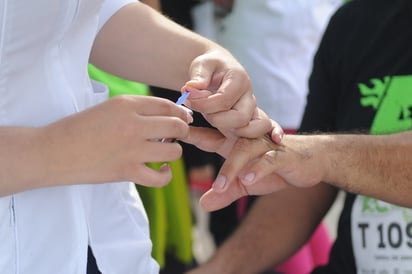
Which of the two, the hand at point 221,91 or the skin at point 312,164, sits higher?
the hand at point 221,91

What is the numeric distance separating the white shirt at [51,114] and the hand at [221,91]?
16 centimetres

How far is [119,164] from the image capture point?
3.40 feet

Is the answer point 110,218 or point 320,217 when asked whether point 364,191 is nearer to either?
point 320,217

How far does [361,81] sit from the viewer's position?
5.90ft

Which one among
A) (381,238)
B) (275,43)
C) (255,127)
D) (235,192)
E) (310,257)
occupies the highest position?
(255,127)

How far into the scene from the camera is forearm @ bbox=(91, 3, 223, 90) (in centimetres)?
132

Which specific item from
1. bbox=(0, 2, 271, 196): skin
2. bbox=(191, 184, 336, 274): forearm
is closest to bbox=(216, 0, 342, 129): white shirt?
bbox=(191, 184, 336, 274): forearm

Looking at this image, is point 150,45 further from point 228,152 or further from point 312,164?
point 312,164

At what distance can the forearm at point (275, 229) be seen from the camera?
5.75ft

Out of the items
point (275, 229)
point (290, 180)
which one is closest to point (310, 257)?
point (275, 229)

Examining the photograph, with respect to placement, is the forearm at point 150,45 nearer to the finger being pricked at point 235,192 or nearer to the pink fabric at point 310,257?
the finger being pricked at point 235,192

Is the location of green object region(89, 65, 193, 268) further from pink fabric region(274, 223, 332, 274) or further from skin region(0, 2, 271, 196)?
skin region(0, 2, 271, 196)

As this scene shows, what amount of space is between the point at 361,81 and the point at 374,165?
1.10ft

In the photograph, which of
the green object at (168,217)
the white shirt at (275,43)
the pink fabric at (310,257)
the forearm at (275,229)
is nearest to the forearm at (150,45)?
the forearm at (275,229)
